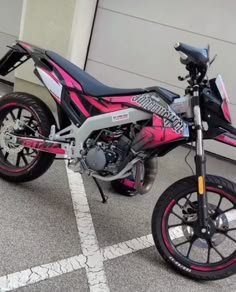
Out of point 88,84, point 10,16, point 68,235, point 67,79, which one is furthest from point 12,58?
point 10,16

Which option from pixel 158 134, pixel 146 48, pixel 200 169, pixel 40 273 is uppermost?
pixel 146 48

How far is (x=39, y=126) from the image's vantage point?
2959 millimetres

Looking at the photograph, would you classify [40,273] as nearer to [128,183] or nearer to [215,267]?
[215,267]

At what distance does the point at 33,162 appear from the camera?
9.79ft

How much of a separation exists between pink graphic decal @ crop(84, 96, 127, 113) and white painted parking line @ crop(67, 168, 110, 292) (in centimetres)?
76

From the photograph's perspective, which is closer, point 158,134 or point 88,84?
point 158,134

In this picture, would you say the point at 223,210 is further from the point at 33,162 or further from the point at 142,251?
the point at 33,162

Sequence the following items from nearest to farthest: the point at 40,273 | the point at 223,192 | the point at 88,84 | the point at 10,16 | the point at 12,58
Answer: the point at 40,273
the point at 223,192
the point at 88,84
the point at 12,58
the point at 10,16

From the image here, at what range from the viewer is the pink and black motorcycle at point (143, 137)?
236 centimetres

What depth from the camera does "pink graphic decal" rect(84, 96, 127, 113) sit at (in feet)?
8.57

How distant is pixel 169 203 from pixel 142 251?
41 centimetres

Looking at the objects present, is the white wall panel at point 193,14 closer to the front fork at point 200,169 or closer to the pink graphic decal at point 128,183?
the pink graphic decal at point 128,183

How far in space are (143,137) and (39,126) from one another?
85 centimetres

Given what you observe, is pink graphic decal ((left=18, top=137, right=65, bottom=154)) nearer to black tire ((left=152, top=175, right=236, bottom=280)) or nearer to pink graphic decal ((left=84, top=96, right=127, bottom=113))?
pink graphic decal ((left=84, top=96, right=127, bottom=113))
